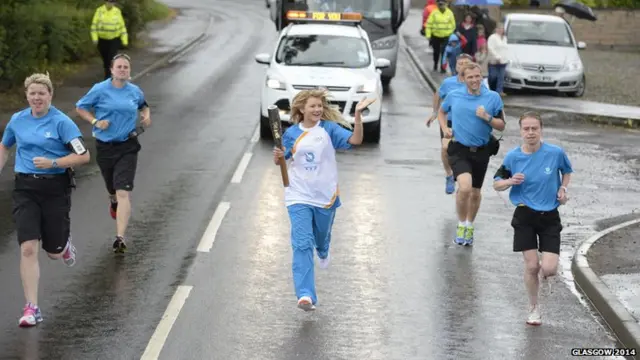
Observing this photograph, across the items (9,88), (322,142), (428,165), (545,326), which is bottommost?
(9,88)

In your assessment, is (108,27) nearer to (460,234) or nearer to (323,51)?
(323,51)

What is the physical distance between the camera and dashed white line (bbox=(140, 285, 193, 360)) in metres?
9.13

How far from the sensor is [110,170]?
12930 millimetres

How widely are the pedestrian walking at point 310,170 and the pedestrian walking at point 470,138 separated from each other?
280 cm

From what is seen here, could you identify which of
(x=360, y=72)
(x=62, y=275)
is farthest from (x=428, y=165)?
(x=62, y=275)

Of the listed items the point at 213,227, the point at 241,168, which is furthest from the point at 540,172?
the point at 241,168

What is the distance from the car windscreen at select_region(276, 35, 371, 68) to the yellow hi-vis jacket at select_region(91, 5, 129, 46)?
7067 millimetres

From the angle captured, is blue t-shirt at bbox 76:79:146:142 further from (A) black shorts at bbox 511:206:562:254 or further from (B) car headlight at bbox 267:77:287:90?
(B) car headlight at bbox 267:77:287:90

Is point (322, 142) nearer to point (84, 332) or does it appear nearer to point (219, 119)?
point (84, 332)

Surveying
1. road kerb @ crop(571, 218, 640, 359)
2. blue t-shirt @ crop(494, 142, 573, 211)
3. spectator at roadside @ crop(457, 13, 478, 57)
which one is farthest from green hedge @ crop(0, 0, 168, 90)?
blue t-shirt @ crop(494, 142, 573, 211)

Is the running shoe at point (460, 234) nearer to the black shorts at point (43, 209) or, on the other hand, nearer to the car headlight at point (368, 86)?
the black shorts at point (43, 209)

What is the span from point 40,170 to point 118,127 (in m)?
2.54

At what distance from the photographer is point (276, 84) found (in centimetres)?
2095

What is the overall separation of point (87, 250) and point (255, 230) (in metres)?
1.95
